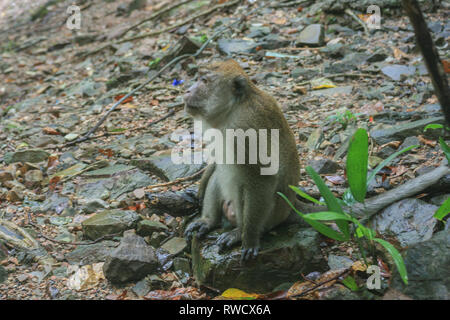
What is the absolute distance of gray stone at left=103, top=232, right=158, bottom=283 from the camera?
3682mm

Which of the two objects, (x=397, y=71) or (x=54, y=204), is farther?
(x=397, y=71)

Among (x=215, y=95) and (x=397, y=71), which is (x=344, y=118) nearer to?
(x=397, y=71)

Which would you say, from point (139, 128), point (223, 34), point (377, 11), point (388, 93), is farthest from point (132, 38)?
point (388, 93)

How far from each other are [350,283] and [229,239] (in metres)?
1.08

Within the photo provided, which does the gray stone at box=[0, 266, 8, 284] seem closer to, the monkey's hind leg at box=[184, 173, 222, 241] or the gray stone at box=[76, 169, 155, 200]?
the gray stone at box=[76, 169, 155, 200]

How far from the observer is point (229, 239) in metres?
3.70

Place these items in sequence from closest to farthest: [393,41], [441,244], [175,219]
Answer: [441,244] → [175,219] → [393,41]

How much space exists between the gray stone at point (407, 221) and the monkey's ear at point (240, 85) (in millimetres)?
1580

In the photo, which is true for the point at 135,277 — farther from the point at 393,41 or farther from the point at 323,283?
the point at 393,41

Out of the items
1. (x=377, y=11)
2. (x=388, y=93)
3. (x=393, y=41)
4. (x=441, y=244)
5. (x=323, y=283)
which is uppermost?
(x=377, y=11)

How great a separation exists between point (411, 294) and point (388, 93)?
399 cm

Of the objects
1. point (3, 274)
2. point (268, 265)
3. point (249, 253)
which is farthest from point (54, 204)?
point (268, 265)

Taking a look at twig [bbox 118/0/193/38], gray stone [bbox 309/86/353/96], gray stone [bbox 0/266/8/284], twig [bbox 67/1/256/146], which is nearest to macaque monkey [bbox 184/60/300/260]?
gray stone [bbox 0/266/8/284]
